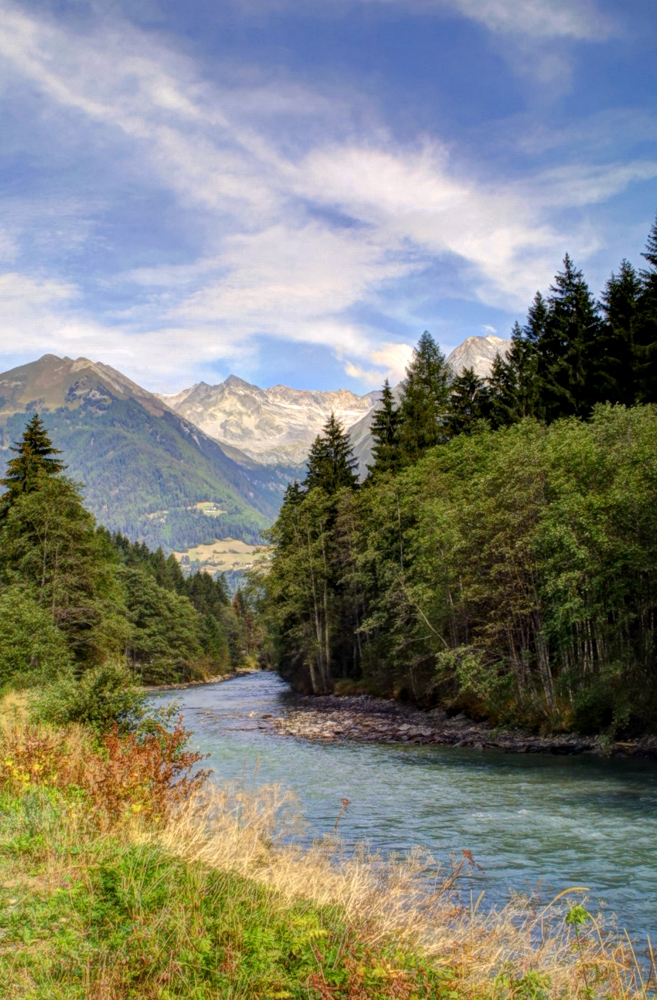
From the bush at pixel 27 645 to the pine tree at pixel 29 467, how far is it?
11.2 m

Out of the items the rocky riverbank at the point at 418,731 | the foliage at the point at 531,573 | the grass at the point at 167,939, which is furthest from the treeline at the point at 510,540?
the grass at the point at 167,939

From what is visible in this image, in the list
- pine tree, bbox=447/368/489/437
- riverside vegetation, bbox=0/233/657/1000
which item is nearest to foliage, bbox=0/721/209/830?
riverside vegetation, bbox=0/233/657/1000

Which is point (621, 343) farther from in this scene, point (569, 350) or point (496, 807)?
point (496, 807)

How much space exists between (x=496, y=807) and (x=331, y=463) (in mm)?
52084

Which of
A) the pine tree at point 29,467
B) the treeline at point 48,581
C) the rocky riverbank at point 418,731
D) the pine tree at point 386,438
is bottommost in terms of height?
the rocky riverbank at point 418,731

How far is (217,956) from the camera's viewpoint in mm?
5926

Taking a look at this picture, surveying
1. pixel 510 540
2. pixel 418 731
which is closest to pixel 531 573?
pixel 510 540

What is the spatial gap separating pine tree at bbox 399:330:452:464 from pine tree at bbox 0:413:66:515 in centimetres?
2851

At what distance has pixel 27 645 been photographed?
35.8m

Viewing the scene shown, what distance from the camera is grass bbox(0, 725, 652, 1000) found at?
5574 millimetres

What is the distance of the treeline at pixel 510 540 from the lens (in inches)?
1164

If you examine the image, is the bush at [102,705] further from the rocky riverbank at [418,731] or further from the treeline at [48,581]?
the rocky riverbank at [418,731]

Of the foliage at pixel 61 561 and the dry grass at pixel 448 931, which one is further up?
the foliage at pixel 61 561

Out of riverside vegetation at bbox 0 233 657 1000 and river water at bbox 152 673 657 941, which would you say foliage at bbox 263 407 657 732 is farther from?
river water at bbox 152 673 657 941
